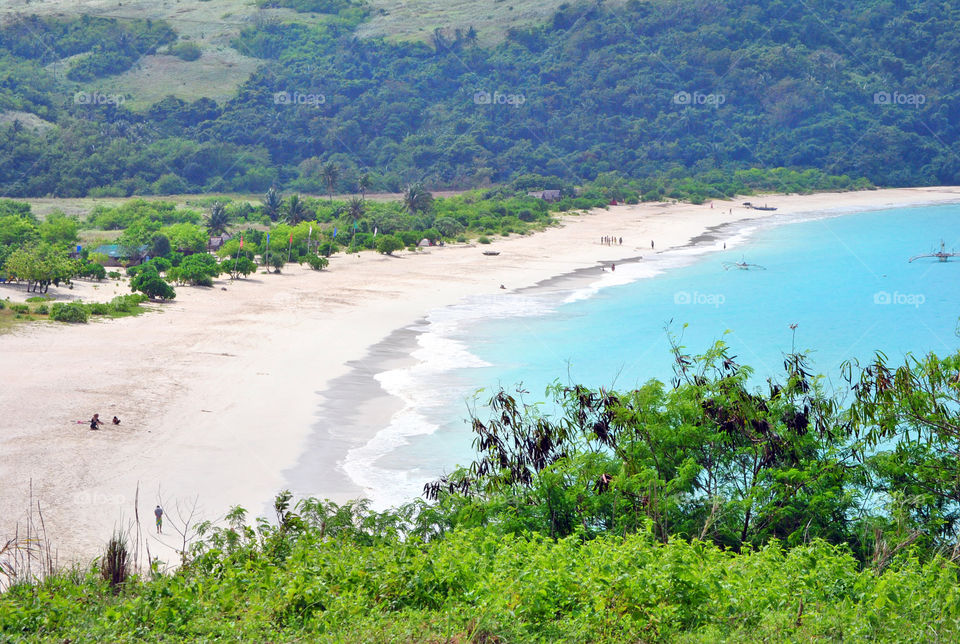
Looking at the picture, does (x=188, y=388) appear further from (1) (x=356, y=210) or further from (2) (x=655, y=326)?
(1) (x=356, y=210)

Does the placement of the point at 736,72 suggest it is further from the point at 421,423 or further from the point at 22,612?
the point at 22,612

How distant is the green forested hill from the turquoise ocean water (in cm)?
5879

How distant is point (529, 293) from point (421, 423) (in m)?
25.9

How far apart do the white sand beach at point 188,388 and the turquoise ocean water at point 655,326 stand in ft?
7.81

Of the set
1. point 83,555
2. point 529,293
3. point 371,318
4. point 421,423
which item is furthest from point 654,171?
point 83,555

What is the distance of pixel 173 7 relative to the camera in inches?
7608

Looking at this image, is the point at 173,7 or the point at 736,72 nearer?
the point at 736,72

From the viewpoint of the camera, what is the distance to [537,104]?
145 m

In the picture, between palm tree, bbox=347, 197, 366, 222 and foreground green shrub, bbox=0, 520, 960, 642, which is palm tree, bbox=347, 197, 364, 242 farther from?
foreground green shrub, bbox=0, 520, 960, 642

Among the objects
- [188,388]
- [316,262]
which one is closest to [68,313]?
[188,388]

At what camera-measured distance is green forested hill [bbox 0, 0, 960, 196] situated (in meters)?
122

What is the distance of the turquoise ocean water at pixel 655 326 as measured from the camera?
2717 cm

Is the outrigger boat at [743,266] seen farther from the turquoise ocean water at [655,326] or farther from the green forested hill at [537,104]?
the green forested hill at [537,104]

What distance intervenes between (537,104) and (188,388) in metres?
122
